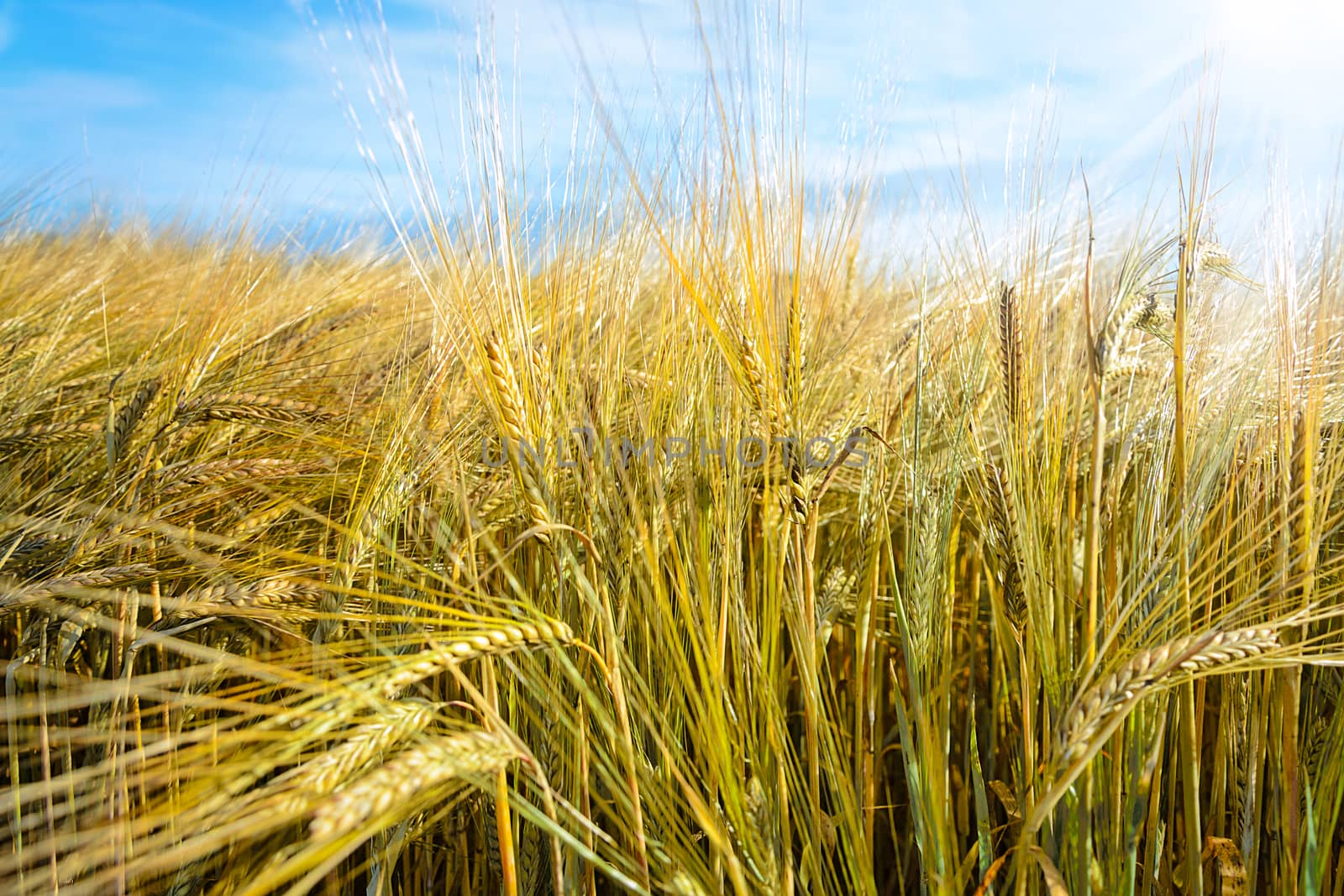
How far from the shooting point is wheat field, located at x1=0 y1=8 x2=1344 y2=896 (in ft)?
2.45

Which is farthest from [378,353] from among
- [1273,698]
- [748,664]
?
[1273,698]

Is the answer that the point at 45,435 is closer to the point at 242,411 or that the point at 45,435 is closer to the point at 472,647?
the point at 242,411

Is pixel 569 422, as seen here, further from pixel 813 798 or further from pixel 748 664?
pixel 813 798

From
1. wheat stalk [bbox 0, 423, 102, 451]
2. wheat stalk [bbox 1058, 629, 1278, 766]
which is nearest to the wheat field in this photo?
wheat stalk [bbox 1058, 629, 1278, 766]

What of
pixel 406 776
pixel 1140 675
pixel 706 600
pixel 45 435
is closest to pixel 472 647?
pixel 406 776

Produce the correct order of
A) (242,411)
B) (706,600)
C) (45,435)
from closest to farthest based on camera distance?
(706,600) < (242,411) < (45,435)

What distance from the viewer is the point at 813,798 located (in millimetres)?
872

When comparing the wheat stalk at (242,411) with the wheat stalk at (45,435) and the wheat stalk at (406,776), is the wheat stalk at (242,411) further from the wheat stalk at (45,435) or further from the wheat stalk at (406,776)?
the wheat stalk at (406,776)

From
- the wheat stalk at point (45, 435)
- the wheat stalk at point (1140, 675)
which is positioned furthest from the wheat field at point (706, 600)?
the wheat stalk at point (45, 435)

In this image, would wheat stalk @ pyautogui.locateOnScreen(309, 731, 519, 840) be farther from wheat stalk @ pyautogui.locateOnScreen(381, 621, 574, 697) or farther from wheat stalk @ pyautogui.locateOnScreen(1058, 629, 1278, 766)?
wheat stalk @ pyautogui.locateOnScreen(1058, 629, 1278, 766)

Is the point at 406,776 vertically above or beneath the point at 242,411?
beneath

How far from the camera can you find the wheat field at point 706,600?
75 centimetres

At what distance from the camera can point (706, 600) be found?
0.85m

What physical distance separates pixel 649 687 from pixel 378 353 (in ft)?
5.50
